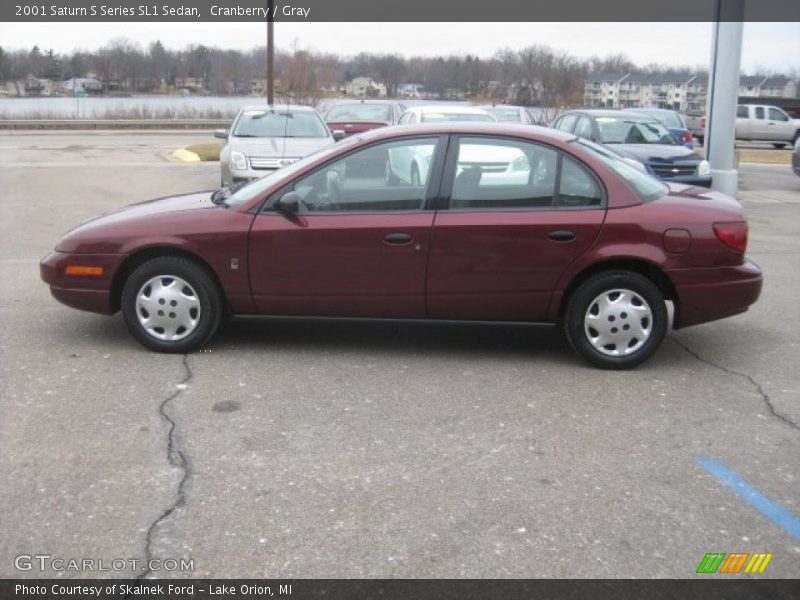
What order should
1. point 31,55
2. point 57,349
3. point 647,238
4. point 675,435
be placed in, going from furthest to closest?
point 31,55
point 57,349
point 647,238
point 675,435

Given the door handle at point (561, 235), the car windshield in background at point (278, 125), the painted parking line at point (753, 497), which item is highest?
the car windshield in background at point (278, 125)

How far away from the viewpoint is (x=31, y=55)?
140 ft

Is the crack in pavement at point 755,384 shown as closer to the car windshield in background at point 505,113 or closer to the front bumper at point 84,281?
the front bumper at point 84,281

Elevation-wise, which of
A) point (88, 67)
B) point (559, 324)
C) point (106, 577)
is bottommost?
point (106, 577)

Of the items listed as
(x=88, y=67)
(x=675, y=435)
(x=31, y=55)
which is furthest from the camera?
(x=88, y=67)

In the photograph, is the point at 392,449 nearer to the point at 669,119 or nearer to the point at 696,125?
the point at 669,119

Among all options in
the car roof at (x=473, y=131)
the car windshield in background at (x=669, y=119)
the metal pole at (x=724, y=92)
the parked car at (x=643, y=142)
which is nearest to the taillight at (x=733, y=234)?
the car roof at (x=473, y=131)

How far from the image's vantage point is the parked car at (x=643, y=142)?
14.4 metres

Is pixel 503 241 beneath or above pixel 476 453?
above

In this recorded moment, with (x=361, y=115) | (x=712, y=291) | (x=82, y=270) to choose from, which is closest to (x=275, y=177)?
(x=82, y=270)

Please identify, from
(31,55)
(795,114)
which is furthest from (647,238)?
(31,55)

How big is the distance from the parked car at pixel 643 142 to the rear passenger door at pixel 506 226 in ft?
27.2
